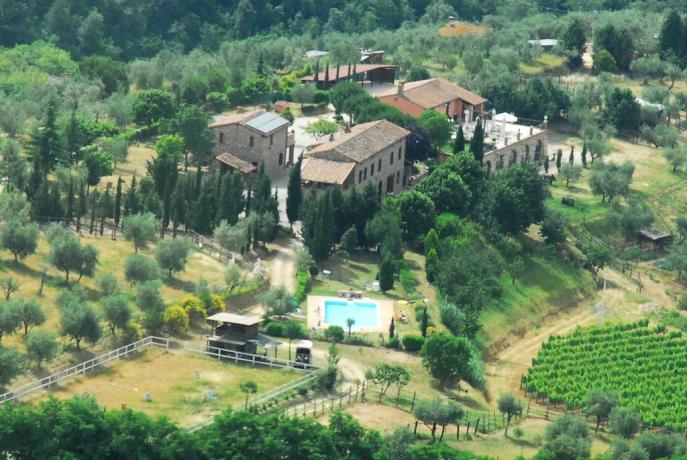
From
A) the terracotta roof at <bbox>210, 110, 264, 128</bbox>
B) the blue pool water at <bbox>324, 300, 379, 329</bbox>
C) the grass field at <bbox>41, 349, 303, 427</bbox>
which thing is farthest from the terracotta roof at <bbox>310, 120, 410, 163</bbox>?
the grass field at <bbox>41, 349, 303, 427</bbox>

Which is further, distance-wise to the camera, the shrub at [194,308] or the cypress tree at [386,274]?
the cypress tree at [386,274]

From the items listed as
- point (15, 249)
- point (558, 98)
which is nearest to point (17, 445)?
point (15, 249)

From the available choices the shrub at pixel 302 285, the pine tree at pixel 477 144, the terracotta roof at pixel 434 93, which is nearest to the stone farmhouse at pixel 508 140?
the terracotta roof at pixel 434 93

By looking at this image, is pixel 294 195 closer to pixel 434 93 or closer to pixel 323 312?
pixel 323 312

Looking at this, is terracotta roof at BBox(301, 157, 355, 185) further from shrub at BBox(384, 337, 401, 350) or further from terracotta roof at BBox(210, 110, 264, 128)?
shrub at BBox(384, 337, 401, 350)

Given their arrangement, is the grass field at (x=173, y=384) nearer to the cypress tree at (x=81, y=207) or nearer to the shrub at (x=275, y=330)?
the shrub at (x=275, y=330)

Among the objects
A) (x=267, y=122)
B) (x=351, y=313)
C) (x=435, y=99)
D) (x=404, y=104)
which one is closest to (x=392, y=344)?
(x=351, y=313)

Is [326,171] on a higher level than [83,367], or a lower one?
higher

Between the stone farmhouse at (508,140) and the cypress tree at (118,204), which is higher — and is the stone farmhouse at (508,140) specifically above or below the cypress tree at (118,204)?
below
